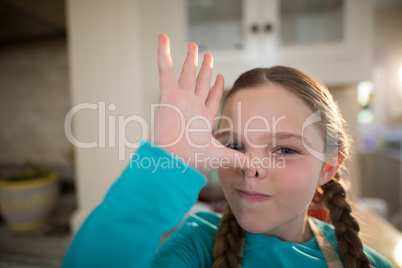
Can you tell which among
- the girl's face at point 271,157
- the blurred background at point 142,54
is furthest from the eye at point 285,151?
the blurred background at point 142,54

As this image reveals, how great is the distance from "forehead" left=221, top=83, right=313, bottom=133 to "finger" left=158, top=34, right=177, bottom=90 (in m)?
0.18

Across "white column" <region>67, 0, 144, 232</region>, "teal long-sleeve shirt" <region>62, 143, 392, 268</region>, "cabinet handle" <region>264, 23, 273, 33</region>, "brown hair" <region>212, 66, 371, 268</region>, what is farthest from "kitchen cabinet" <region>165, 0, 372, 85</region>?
"teal long-sleeve shirt" <region>62, 143, 392, 268</region>

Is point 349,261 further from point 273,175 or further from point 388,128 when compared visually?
point 388,128

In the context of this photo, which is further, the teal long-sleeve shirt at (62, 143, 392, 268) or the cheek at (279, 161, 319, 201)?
the cheek at (279, 161, 319, 201)

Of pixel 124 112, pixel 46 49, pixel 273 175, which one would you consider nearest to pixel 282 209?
pixel 273 175

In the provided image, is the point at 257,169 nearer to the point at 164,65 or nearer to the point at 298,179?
the point at 298,179

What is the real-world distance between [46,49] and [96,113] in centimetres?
88

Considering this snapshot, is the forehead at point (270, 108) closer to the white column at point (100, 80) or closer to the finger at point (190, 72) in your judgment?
the finger at point (190, 72)

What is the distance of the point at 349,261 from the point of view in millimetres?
489

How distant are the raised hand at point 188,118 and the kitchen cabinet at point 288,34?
71cm

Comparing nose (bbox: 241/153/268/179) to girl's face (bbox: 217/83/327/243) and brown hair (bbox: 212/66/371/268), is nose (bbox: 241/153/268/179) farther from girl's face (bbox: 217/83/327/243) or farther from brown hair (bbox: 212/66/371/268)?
brown hair (bbox: 212/66/371/268)

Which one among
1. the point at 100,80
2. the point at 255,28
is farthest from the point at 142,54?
the point at 255,28

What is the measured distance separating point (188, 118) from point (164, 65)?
0.27 ft

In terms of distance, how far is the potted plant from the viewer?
3.79 ft
